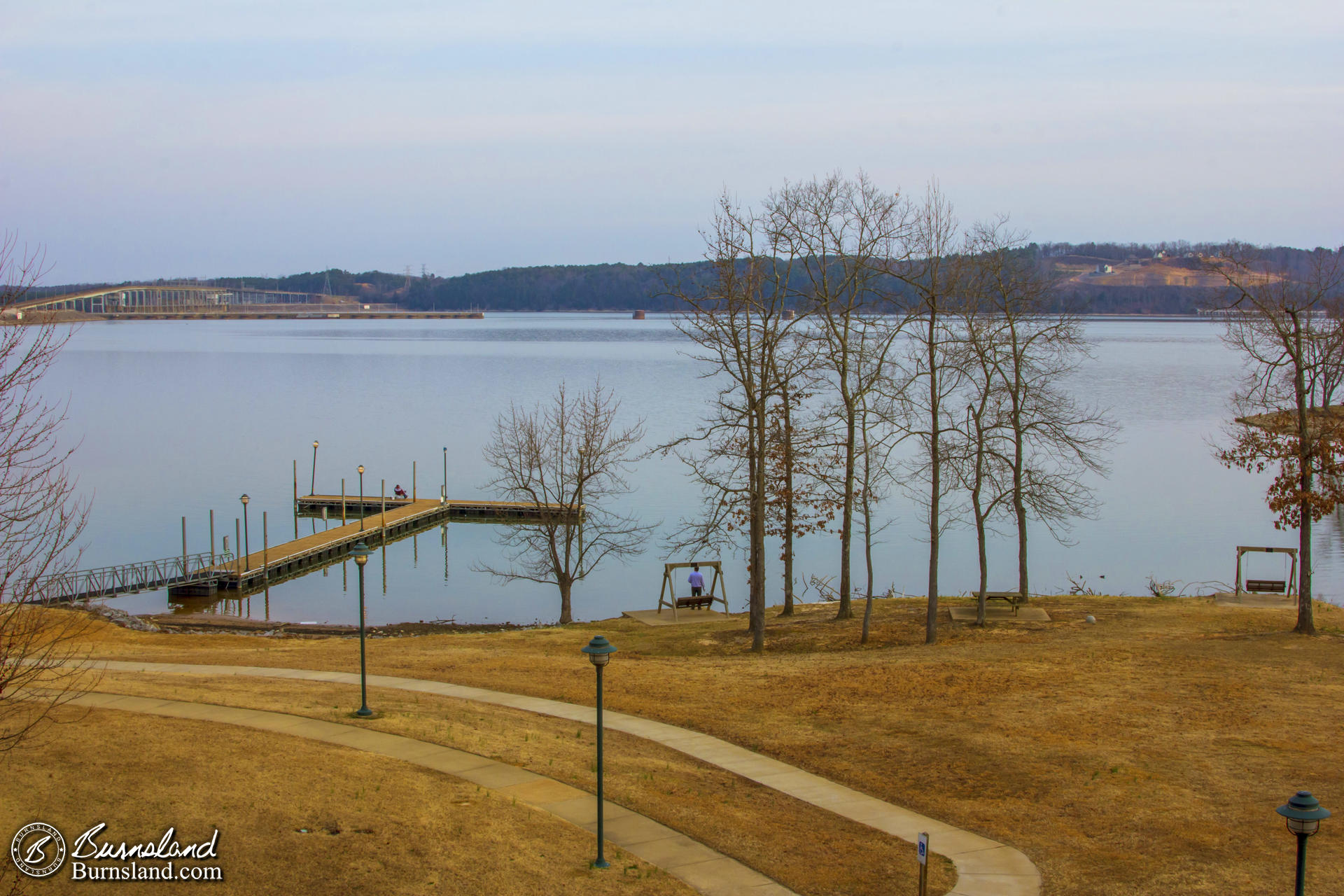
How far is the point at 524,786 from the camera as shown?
1290cm

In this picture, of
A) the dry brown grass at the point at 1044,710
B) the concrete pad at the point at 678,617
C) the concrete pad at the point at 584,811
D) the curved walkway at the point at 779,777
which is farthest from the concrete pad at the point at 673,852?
the concrete pad at the point at 678,617

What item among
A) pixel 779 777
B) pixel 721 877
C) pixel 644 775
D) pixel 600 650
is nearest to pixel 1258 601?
pixel 779 777

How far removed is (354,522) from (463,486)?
10590mm

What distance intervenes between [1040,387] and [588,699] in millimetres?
16737

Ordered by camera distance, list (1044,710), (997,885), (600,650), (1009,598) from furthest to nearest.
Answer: (1009,598) → (1044,710) → (997,885) → (600,650)

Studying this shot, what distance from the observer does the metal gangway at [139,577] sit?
39.3 meters

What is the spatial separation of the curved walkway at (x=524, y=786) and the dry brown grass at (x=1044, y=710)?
10.8 feet

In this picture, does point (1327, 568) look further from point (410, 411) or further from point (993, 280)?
point (410, 411)

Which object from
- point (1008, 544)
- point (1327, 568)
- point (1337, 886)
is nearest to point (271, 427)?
point (1008, 544)

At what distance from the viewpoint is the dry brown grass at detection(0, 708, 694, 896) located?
9836 mm

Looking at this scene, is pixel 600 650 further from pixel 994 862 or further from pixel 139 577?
pixel 139 577

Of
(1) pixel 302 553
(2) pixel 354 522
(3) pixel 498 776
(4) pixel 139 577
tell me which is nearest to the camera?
(3) pixel 498 776

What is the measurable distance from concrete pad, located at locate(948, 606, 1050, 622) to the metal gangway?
29085 millimetres

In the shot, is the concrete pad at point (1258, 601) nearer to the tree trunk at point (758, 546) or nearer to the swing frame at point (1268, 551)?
the swing frame at point (1268, 551)
